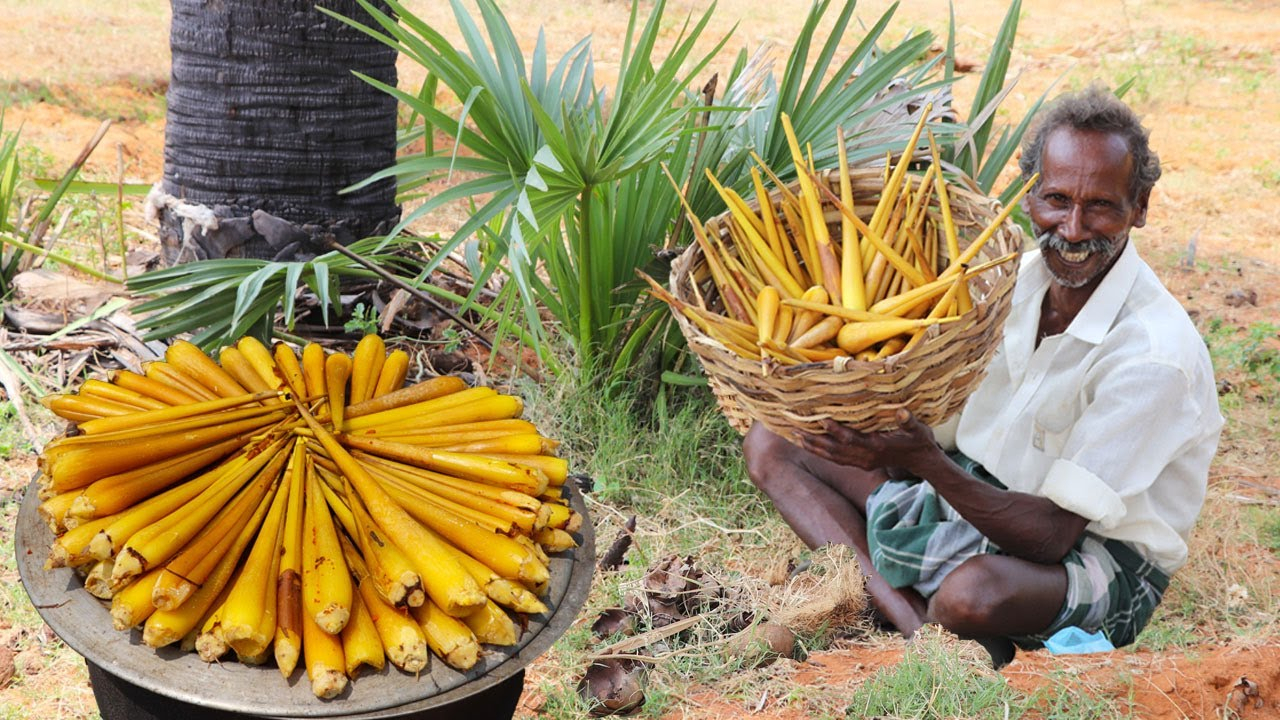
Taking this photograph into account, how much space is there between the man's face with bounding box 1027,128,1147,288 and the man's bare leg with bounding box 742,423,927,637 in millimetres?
846

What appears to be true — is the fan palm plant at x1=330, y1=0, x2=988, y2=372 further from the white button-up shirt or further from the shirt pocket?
the shirt pocket

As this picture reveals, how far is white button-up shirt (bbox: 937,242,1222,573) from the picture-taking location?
2.45 metres

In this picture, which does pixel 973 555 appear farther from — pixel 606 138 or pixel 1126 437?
pixel 606 138

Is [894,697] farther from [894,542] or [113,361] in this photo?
[113,361]

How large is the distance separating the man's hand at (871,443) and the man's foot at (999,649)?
78cm

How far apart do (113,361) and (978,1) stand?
9818 millimetres

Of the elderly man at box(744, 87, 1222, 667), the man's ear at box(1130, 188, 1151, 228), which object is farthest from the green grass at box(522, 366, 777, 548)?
the man's ear at box(1130, 188, 1151, 228)

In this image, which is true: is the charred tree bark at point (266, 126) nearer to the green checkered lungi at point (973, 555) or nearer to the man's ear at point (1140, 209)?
the green checkered lungi at point (973, 555)

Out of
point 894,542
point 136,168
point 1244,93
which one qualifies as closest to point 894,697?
point 894,542

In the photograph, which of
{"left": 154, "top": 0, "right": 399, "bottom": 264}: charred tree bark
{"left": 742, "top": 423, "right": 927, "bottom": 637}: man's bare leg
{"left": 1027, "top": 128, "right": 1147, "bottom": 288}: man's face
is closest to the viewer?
{"left": 1027, "top": 128, "right": 1147, "bottom": 288}: man's face

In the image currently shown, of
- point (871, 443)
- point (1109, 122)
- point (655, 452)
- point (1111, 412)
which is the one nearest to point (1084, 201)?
point (1109, 122)

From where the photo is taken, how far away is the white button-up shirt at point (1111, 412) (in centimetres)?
245

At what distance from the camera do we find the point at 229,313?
10.5 ft

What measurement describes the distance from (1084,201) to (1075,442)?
0.55 metres
